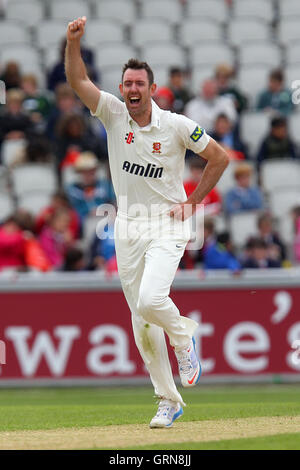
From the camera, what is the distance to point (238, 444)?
22.9 ft

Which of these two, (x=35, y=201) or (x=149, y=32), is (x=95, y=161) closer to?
(x=35, y=201)

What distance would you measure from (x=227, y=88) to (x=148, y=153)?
890cm

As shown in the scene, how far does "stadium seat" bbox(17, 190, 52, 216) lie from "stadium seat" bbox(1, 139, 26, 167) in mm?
842

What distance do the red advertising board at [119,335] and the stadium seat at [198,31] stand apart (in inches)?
276

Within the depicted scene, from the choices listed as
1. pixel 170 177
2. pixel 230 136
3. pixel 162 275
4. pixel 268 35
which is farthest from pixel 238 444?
pixel 268 35

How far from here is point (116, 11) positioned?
19.4 meters

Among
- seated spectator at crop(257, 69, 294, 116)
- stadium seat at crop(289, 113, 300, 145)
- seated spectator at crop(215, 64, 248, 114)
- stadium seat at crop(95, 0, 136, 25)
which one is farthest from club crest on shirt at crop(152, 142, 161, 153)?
stadium seat at crop(95, 0, 136, 25)

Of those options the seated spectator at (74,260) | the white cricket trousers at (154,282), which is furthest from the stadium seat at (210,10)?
the white cricket trousers at (154,282)

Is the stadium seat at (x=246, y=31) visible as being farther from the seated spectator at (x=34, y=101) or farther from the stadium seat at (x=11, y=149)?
the stadium seat at (x=11, y=149)

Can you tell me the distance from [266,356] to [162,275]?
562cm

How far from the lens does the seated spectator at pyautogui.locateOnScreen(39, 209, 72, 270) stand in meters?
13.9

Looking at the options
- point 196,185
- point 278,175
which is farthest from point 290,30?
point 196,185

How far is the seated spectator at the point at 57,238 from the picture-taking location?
13.9 meters
